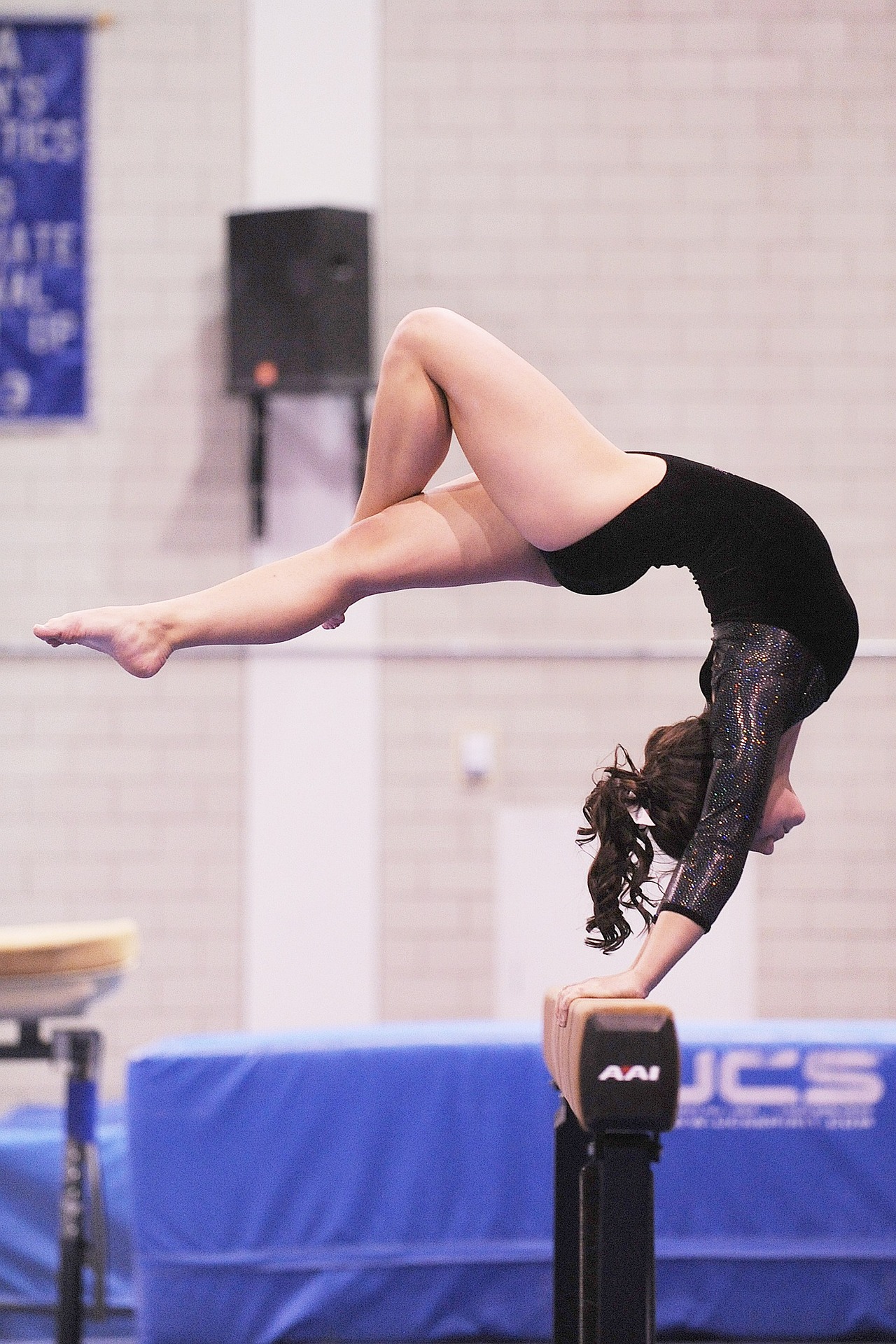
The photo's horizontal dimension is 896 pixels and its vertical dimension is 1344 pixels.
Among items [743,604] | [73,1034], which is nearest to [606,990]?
[743,604]

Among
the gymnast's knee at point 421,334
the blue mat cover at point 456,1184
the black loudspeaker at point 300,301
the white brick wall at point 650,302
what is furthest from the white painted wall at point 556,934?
the gymnast's knee at point 421,334

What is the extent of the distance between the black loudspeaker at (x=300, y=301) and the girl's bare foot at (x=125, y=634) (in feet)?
8.57

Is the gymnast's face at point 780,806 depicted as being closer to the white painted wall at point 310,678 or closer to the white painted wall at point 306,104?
the white painted wall at point 310,678

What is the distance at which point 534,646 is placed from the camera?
513 cm

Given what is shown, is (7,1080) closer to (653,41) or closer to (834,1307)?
(834,1307)

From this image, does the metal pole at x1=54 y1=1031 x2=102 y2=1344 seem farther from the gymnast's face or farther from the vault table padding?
the gymnast's face

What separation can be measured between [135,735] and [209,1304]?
2301mm

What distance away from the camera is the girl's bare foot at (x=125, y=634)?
2.29 metres

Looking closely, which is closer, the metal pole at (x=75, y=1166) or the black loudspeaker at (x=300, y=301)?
the metal pole at (x=75, y=1166)

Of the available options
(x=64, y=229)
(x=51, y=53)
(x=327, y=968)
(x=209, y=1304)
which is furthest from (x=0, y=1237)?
(x=51, y=53)

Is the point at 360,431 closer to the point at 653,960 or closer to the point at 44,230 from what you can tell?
the point at 44,230

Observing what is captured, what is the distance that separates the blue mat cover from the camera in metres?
3.41

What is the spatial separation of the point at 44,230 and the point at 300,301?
1.18 m

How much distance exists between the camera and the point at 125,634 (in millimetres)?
Result: 2301
